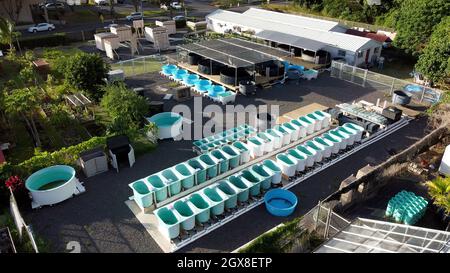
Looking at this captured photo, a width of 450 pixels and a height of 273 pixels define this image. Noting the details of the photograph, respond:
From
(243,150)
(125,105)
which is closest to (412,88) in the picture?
(243,150)

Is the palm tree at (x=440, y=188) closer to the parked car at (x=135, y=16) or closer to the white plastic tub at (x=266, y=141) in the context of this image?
the white plastic tub at (x=266, y=141)

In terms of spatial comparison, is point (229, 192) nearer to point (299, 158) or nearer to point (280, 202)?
point (280, 202)

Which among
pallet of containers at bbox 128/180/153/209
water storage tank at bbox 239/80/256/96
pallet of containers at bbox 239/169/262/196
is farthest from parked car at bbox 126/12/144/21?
pallet of containers at bbox 239/169/262/196

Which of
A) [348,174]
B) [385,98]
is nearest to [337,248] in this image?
[348,174]

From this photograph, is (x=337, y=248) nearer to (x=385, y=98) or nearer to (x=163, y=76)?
(x=385, y=98)

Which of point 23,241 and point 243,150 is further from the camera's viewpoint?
point 243,150

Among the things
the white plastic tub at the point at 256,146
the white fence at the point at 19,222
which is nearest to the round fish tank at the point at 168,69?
the white plastic tub at the point at 256,146
